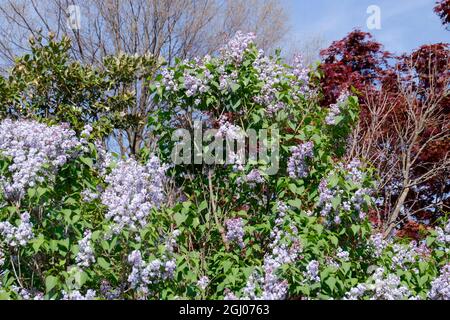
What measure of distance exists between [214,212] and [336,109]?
1.12 metres

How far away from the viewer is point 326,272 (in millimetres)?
3518

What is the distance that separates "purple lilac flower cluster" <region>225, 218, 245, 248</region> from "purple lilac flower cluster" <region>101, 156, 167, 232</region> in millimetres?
479

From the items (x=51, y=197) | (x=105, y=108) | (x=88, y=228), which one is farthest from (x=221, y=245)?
(x=105, y=108)

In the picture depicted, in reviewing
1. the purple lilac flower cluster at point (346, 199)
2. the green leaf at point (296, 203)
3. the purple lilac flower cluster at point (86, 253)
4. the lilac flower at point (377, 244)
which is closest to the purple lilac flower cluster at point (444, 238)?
the lilac flower at point (377, 244)

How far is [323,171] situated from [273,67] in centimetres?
85

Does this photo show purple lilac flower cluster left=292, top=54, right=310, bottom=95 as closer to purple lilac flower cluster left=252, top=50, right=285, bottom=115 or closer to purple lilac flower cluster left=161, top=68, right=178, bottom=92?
purple lilac flower cluster left=252, top=50, right=285, bottom=115

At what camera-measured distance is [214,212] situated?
427 cm

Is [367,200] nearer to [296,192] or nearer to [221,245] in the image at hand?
[296,192]

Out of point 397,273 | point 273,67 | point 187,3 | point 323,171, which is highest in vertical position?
point 187,3

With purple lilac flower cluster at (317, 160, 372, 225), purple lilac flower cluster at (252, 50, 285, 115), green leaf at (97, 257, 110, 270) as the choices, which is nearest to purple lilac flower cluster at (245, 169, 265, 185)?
purple lilac flower cluster at (317, 160, 372, 225)

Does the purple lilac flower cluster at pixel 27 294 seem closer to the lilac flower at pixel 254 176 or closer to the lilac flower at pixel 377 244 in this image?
the lilac flower at pixel 254 176

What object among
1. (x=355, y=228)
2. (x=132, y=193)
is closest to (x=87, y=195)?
(x=132, y=193)

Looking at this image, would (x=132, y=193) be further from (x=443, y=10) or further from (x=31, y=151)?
(x=443, y=10)

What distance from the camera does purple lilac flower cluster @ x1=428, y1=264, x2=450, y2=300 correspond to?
12.0ft
